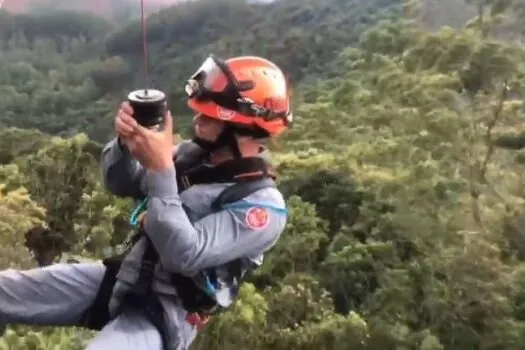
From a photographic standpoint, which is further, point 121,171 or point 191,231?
point 121,171

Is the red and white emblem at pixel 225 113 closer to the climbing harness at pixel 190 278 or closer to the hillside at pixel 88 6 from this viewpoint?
the climbing harness at pixel 190 278

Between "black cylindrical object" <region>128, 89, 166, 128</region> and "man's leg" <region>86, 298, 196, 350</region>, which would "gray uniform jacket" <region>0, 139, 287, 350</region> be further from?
"black cylindrical object" <region>128, 89, 166, 128</region>

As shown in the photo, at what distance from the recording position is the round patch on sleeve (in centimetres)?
203

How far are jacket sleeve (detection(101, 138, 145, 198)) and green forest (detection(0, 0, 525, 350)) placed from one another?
393 centimetres

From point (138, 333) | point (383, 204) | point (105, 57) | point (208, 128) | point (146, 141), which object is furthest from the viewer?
point (105, 57)

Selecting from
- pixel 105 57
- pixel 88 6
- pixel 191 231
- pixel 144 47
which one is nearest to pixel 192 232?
pixel 191 231

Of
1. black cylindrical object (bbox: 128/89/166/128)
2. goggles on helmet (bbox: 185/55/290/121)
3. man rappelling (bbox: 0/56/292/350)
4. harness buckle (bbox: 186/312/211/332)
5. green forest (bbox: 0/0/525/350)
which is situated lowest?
green forest (bbox: 0/0/525/350)

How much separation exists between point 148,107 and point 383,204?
9408mm

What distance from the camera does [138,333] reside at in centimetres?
200

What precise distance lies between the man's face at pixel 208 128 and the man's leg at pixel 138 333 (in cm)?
39

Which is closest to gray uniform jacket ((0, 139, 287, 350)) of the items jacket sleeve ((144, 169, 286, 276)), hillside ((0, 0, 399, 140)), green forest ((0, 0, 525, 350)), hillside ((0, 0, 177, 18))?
jacket sleeve ((144, 169, 286, 276))

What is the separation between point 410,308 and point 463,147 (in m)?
2.21

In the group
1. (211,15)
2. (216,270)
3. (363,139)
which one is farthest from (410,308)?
(211,15)

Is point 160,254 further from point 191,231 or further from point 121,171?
point 121,171
